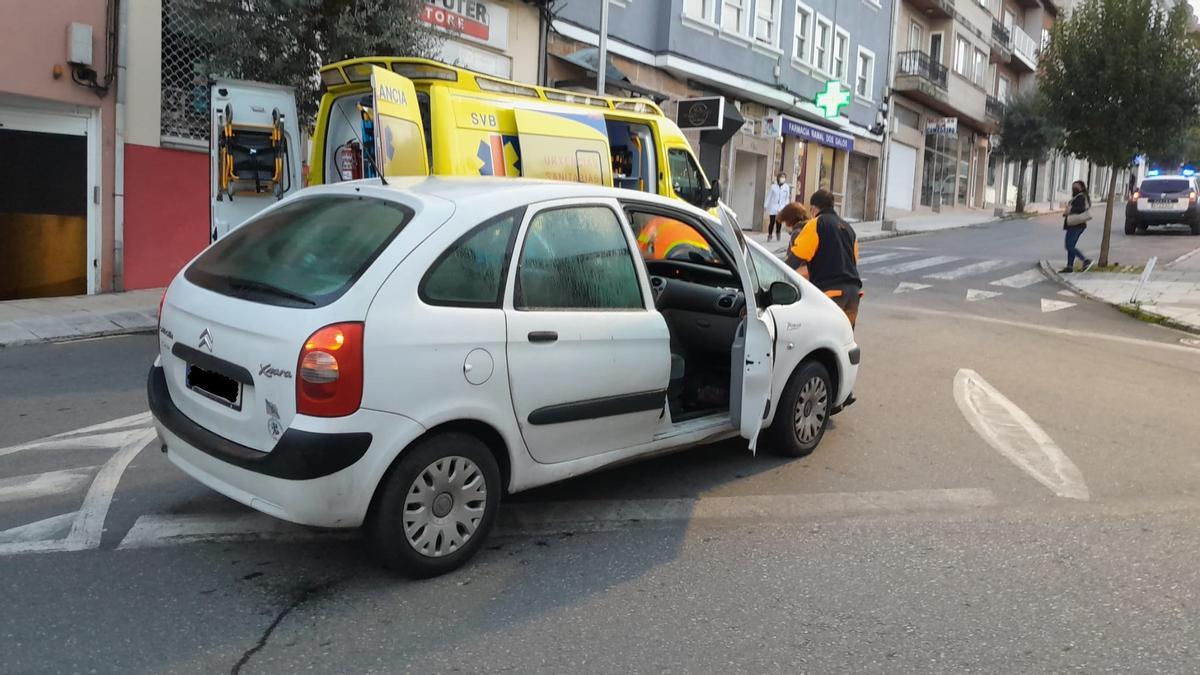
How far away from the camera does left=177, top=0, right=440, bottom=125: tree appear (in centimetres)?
1147

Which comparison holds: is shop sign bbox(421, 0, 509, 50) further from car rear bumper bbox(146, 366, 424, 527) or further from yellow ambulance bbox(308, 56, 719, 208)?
car rear bumper bbox(146, 366, 424, 527)

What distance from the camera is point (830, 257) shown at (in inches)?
285

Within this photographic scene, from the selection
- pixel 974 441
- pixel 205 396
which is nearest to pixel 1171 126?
pixel 974 441

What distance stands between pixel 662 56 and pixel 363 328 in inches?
735

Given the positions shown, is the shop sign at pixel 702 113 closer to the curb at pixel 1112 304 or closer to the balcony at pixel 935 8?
the curb at pixel 1112 304

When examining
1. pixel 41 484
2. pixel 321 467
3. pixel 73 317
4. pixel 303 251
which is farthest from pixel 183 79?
pixel 321 467

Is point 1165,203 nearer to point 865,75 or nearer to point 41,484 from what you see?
point 865,75

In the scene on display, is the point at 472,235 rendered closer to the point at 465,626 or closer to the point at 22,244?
the point at 465,626

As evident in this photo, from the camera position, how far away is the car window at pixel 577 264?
411 cm

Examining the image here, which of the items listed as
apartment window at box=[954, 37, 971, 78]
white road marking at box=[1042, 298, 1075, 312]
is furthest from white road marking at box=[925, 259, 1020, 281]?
apartment window at box=[954, 37, 971, 78]

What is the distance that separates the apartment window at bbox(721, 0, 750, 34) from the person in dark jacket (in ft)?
54.7

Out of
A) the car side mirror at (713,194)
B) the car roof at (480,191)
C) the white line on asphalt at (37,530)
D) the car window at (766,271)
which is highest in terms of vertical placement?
the car side mirror at (713,194)

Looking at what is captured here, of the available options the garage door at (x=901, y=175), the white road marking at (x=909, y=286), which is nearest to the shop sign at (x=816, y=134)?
the garage door at (x=901, y=175)

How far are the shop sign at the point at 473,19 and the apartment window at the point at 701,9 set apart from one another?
18.9ft
